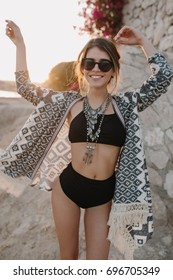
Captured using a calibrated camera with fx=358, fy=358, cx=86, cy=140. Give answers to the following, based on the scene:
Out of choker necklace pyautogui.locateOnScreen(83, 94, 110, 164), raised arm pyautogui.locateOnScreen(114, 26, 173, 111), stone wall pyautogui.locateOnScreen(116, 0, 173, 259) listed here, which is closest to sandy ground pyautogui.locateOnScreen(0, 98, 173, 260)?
stone wall pyautogui.locateOnScreen(116, 0, 173, 259)

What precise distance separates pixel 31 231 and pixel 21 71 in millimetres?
2157

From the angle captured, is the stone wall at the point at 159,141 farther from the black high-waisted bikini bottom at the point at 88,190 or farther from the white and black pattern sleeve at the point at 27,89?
the white and black pattern sleeve at the point at 27,89

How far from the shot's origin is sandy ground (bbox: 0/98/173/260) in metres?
3.99

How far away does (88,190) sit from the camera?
2.66m

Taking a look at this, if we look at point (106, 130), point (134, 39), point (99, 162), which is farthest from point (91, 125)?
point (134, 39)

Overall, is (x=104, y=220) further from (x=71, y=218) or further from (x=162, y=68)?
(x=162, y=68)

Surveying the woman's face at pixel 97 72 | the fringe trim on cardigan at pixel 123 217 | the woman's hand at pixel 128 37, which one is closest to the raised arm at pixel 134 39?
the woman's hand at pixel 128 37

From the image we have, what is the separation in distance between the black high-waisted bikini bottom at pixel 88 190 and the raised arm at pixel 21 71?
27.4 inches

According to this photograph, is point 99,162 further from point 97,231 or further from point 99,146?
point 97,231

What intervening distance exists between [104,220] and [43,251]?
1.61m

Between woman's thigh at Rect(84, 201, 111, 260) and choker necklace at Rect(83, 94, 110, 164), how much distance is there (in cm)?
38

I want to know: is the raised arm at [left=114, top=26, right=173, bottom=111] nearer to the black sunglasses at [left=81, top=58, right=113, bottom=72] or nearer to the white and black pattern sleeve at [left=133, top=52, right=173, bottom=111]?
the white and black pattern sleeve at [left=133, top=52, right=173, bottom=111]

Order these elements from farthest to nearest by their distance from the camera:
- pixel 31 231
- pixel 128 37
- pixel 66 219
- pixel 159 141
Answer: pixel 159 141, pixel 31 231, pixel 128 37, pixel 66 219

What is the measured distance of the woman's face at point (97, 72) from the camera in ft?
8.64
